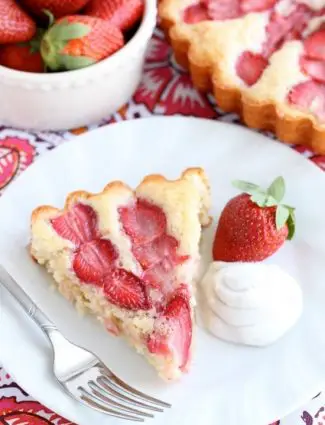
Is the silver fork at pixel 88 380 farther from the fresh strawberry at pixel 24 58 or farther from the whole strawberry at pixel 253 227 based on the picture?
the fresh strawberry at pixel 24 58

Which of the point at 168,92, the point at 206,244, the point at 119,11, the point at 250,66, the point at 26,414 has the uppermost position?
the point at 119,11

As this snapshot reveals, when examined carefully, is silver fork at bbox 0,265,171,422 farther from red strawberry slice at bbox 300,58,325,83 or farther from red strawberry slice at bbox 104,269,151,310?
red strawberry slice at bbox 300,58,325,83

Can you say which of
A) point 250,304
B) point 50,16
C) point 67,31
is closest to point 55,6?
point 50,16

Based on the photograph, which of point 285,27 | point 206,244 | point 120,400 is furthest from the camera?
point 285,27

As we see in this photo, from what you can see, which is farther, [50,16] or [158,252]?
[50,16]

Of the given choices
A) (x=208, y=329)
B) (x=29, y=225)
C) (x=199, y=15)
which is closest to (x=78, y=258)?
(x=29, y=225)

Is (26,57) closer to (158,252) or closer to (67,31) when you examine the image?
(67,31)

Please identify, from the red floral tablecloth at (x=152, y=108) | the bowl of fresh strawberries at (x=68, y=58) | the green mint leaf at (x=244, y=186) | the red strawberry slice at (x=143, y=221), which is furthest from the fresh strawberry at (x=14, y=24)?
the green mint leaf at (x=244, y=186)

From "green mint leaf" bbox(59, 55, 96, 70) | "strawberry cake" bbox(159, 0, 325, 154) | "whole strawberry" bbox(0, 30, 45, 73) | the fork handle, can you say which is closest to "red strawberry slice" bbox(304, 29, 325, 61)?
"strawberry cake" bbox(159, 0, 325, 154)
